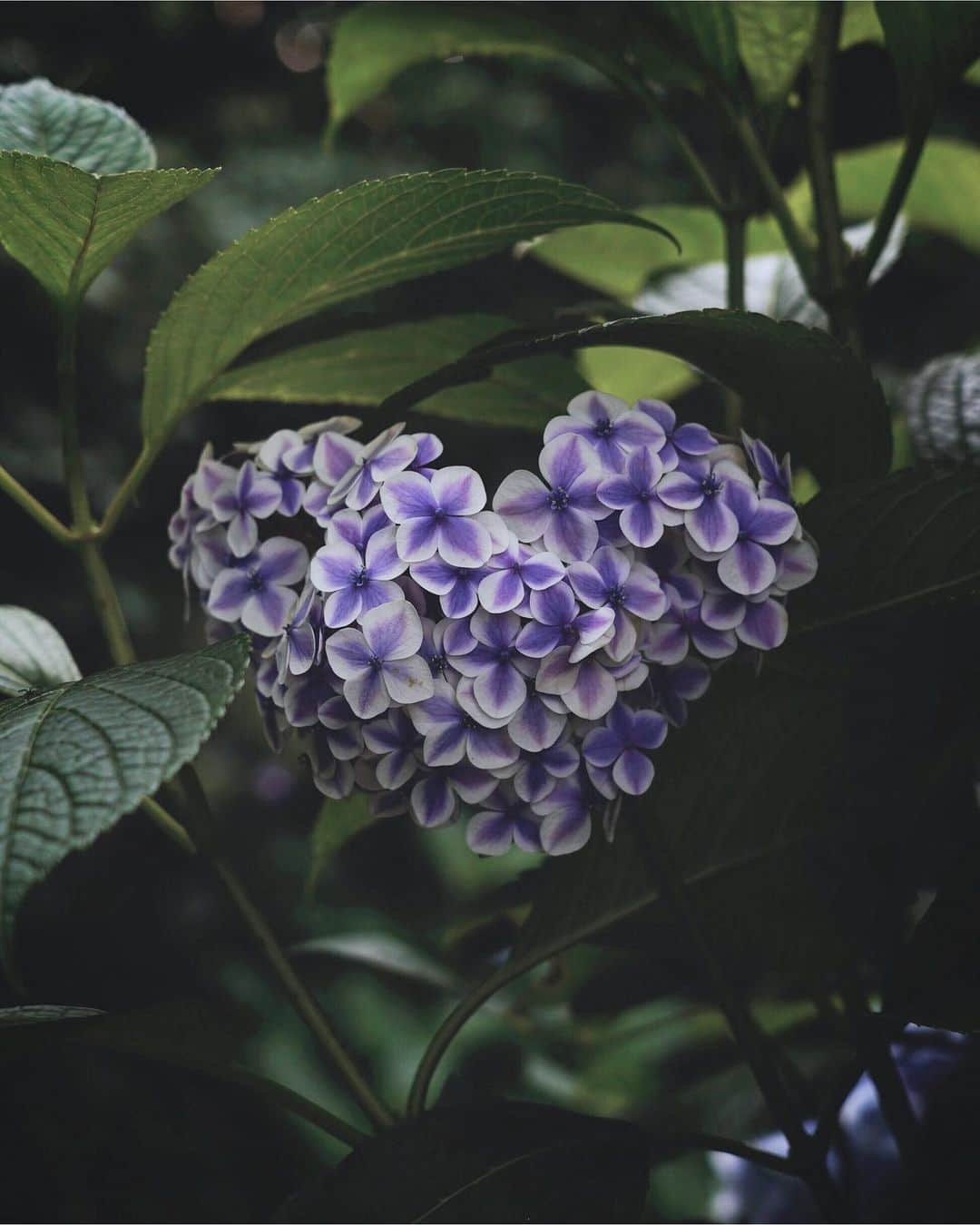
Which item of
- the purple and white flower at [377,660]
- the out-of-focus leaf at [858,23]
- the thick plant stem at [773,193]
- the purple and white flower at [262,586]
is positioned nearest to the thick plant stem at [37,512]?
the purple and white flower at [262,586]

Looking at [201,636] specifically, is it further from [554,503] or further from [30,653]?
[554,503]

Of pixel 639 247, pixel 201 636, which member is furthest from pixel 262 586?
pixel 201 636

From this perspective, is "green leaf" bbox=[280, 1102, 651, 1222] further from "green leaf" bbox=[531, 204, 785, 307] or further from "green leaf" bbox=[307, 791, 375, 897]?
"green leaf" bbox=[531, 204, 785, 307]

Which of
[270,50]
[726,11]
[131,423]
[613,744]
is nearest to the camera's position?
[613,744]

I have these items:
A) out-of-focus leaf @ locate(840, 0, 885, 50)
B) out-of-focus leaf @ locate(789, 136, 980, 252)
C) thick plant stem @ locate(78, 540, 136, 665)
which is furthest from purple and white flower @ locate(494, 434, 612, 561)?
out-of-focus leaf @ locate(789, 136, 980, 252)

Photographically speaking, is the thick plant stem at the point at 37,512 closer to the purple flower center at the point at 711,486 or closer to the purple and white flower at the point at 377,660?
the purple and white flower at the point at 377,660

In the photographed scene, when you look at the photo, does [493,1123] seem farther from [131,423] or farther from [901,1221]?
[131,423]

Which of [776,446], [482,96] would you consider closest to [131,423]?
[482,96]
